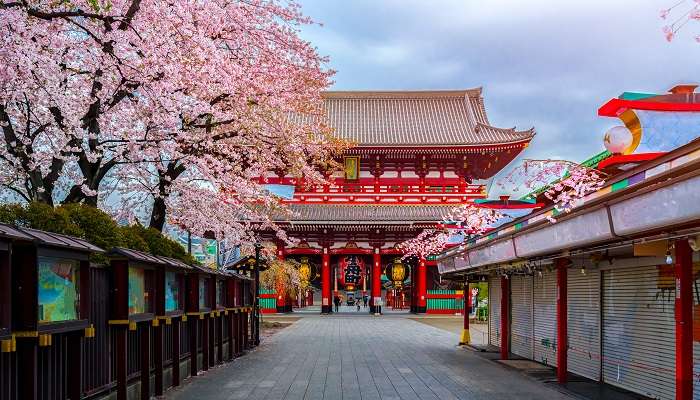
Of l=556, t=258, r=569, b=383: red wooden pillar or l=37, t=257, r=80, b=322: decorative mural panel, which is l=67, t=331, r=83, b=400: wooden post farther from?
l=556, t=258, r=569, b=383: red wooden pillar

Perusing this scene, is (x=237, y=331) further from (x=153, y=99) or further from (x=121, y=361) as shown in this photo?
(x=121, y=361)

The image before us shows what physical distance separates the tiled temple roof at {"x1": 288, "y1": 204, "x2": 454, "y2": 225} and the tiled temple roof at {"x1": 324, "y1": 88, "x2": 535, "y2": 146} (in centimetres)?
385

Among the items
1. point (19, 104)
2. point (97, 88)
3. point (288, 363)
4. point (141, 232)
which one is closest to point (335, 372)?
point (288, 363)

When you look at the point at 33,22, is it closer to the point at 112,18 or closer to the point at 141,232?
the point at 112,18

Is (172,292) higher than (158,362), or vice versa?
(172,292)

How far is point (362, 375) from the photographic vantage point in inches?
592

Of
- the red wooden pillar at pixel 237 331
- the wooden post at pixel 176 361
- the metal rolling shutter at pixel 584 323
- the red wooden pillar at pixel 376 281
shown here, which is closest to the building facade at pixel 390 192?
the red wooden pillar at pixel 376 281

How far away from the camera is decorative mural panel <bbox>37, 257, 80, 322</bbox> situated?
6.75 m

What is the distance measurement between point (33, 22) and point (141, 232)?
3.95 metres

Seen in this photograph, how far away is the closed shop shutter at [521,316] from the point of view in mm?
18281

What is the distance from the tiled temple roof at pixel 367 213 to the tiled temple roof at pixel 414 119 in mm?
3846

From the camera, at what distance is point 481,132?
4716 centimetres

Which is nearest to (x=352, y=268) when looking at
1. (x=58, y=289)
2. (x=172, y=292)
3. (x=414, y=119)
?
(x=414, y=119)

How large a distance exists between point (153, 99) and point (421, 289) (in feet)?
113
